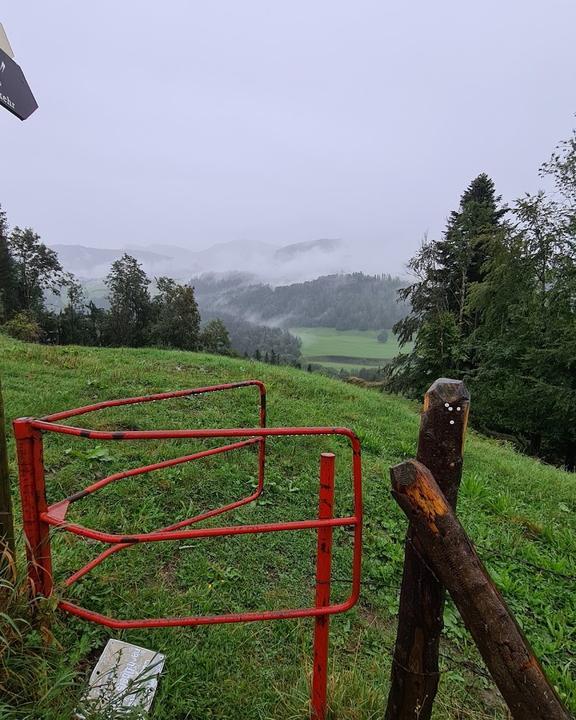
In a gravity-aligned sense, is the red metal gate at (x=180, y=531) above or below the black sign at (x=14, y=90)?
below

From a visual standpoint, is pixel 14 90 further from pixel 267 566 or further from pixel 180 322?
pixel 180 322

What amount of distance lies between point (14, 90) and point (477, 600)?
9.00 ft

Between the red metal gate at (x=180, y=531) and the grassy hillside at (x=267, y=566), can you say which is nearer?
the red metal gate at (x=180, y=531)

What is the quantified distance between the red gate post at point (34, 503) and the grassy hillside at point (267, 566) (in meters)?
0.38

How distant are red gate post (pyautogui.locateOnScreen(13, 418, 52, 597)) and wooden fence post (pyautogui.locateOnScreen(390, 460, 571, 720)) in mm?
1457

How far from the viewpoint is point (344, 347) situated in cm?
15838

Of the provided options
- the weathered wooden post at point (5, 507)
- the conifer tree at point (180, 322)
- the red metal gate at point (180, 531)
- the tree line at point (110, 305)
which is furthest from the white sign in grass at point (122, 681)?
the conifer tree at point (180, 322)

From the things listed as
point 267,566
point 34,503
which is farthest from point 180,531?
point 267,566

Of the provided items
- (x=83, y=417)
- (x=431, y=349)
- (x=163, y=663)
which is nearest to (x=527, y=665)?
(x=163, y=663)

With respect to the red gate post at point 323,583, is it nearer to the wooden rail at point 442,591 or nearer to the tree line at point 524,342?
the wooden rail at point 442,591

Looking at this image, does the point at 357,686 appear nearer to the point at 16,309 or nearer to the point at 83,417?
the point at 83,417

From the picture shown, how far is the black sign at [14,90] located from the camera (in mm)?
1816

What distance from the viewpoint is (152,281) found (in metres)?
47.1

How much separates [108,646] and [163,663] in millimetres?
294
